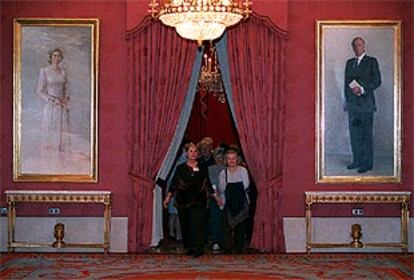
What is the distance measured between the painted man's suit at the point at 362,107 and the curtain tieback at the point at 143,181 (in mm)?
3106

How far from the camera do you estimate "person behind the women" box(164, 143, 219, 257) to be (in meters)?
12.5

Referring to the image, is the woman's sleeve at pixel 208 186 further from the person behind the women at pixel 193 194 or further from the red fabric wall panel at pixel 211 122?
the red fabric wall panel at pixel 211 122

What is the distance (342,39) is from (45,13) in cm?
459

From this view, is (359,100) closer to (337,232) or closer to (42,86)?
(337,232)

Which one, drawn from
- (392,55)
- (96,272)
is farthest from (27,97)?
(392,55)

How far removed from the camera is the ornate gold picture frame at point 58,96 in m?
13.1

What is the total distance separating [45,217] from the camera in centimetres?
1314

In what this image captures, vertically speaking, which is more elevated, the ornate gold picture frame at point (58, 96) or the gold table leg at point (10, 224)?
the ornate gold picture frame at point (58, 96)

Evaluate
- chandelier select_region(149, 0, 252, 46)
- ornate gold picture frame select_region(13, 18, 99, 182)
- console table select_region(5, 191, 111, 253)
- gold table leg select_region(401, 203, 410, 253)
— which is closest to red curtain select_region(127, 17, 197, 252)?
console table select_region(5, 191, 111, 253)

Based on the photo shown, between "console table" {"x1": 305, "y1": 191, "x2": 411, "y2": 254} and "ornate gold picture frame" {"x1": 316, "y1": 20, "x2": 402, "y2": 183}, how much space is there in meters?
0.31

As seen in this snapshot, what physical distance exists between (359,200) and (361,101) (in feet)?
5.01

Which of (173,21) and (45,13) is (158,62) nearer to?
(45,13)

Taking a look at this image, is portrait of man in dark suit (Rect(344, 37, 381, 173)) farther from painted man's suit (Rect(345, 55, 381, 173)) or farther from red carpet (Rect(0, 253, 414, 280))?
red carpet (Rect(0, 253, 414, 280))

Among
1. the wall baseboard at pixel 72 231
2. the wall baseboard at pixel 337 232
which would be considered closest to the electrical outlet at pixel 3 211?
the wall baseboard at pixel 72 231
